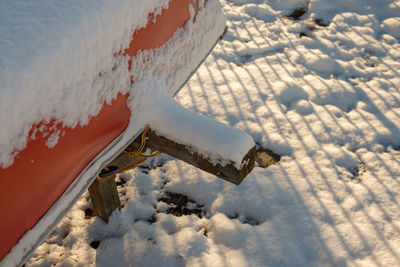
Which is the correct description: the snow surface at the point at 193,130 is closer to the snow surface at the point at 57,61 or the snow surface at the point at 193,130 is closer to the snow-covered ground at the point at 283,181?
the snow surface at the point at 57,61

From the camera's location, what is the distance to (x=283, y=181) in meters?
2.64

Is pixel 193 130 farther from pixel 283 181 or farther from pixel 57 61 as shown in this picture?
pixel 283 181

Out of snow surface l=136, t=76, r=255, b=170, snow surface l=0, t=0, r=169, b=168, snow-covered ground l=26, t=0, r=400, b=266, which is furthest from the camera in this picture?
snow-covered ground l=26, t=0, r=400, b=266

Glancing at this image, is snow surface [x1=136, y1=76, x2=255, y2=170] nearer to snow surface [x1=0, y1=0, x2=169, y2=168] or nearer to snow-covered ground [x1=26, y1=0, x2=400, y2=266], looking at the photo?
snow surface [x1=0, y1=0, x2=169, y2=168]

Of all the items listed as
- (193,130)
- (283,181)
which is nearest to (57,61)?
(193,130)

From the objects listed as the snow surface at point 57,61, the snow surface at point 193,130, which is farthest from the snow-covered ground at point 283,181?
the snow surface at point 57,61

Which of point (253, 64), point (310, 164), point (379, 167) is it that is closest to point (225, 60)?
point (253, 64)

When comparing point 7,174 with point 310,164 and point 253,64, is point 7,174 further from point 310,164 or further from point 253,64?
point 253,64

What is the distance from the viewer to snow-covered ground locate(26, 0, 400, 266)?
2236 millimetres

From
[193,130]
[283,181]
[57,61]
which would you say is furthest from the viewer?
[283,181]

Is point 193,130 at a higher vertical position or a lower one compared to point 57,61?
lower

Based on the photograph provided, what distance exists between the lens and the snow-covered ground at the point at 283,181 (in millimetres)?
2236

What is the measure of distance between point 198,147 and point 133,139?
12.1 inches

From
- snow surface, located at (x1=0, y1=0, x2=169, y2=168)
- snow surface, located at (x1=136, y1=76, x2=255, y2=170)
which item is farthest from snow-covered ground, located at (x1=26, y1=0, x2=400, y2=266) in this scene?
snow surface, located at (x1=0, y1=0, x2=169, y2=168)
